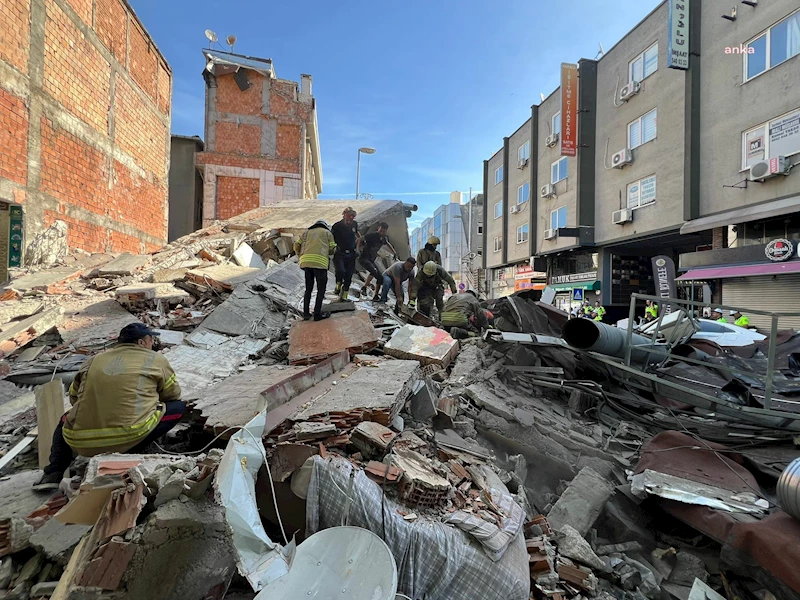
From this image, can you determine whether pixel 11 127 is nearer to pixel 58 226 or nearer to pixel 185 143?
pixel 58 226

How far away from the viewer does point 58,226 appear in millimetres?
9172

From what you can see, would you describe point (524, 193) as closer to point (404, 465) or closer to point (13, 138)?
point (13, 138)

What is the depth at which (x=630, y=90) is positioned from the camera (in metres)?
15.3

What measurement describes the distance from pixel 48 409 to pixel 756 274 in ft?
49.2

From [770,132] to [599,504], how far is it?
1283cm

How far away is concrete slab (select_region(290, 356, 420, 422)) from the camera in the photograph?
316 cm

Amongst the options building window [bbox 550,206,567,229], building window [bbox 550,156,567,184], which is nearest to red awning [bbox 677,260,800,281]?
building window [bbox 550,206,567,229]

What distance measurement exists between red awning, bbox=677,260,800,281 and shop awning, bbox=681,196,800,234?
4.24 feet

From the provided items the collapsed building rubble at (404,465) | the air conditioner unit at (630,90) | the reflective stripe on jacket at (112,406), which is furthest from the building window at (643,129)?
the reflective stripe on jacket at (112,406)

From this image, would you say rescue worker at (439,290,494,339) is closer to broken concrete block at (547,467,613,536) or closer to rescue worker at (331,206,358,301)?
rescue worker at (331,206,358,301)

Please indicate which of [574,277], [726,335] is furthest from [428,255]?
[574,277]

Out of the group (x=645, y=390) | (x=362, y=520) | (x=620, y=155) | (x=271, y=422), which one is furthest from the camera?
(x=620, y=155)

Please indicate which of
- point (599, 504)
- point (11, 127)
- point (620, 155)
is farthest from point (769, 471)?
point (620, 155)

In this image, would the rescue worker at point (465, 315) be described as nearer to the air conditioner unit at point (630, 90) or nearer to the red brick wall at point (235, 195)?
the air conditioner unit at point (630, 90)
